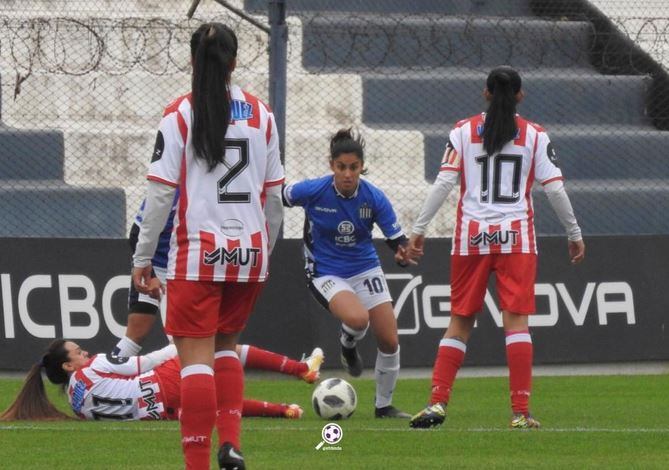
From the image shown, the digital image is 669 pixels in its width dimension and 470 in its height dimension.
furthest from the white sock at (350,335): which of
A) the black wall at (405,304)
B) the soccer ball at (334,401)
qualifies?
the black wall at (405,304)

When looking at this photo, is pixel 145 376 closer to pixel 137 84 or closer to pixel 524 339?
pixel 524 339

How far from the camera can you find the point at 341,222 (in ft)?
32.1

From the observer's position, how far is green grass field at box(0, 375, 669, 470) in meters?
7.19

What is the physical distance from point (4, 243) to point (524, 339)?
5.31m

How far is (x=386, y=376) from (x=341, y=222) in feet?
3.42

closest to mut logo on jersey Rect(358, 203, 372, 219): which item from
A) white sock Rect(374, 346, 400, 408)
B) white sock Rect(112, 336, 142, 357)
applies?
white sock Rect(374, 346, 400, 408)

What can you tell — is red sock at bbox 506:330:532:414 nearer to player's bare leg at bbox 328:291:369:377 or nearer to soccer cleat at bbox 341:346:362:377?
player's bare leg at bbox 328:291:369:377

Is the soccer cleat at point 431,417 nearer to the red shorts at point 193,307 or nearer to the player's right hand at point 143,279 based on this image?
the red shorts at point 193,307

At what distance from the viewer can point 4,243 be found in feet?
40.8

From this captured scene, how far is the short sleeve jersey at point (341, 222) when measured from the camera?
9.73 metres

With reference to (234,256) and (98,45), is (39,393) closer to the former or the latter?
(234,256)

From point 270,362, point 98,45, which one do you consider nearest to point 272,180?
point 270,362

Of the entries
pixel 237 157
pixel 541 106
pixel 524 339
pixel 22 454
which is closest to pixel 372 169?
pixel 541 106

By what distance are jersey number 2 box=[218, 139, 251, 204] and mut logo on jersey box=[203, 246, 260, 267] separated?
8.0 inches
